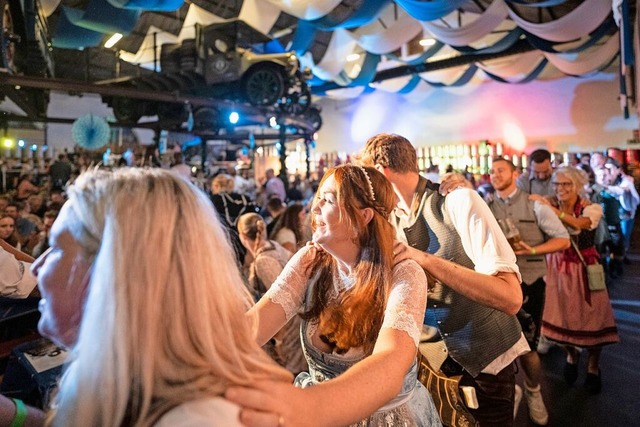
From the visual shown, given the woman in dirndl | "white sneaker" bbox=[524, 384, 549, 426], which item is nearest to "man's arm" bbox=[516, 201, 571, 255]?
the woman in dirndl

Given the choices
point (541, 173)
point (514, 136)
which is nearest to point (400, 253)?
point (541, 173)

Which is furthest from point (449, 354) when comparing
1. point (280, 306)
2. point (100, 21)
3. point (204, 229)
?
point (100, 21)

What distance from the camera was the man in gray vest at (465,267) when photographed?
1.58 metres

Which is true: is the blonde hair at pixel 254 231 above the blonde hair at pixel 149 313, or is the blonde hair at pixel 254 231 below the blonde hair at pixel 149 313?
below

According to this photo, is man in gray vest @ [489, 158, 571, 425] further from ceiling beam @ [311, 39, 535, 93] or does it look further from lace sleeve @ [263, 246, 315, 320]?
ceiling beam @ [311, 39, 535, 93]

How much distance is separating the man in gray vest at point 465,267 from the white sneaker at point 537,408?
103cm

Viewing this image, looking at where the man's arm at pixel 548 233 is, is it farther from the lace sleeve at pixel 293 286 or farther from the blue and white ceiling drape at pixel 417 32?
the blue and white ceiling drape at pixel 417 32

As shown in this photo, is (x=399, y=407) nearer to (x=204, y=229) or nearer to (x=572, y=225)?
(x=204, y=229)

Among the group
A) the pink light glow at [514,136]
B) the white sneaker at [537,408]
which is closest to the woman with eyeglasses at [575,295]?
the white sneaker at [537,408]

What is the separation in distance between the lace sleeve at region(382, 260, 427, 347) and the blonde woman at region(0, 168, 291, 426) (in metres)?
0.40

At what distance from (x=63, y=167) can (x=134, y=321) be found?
824 centimetres

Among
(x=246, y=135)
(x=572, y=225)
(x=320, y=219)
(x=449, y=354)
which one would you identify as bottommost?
(x=449, y=354)

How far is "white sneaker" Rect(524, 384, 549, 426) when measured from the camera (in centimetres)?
271

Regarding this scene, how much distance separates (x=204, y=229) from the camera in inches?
29.6
